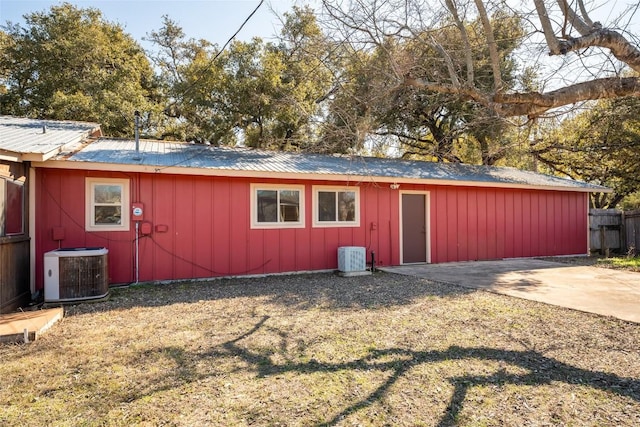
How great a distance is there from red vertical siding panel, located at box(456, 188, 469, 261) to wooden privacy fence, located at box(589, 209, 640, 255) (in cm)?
524

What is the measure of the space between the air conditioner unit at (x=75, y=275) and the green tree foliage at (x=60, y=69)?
9659mm

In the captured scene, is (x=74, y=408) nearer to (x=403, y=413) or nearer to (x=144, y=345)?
(x=144, y=345)

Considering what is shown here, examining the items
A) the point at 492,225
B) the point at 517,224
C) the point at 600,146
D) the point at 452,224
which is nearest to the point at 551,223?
the point at 517,224

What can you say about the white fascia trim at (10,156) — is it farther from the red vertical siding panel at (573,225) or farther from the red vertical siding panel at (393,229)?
the red vertical siding panel at (573,225)

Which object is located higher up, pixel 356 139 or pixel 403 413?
pixel 356 139

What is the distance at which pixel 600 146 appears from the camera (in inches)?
599

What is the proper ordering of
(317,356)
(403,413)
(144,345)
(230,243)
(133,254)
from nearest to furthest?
(403,413) → (317,356) → (144,345) → (133,254) → (230,243)

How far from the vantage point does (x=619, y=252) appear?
41.3ft

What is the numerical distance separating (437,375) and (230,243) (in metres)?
5.39

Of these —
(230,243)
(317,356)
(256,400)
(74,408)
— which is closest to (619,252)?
(230,243)

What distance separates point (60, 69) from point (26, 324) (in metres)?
14.3

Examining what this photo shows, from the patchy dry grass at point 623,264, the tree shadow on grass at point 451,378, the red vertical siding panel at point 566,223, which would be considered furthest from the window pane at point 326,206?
the red vertical siding panel at point 566,223

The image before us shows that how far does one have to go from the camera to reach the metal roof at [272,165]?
22.6 feet

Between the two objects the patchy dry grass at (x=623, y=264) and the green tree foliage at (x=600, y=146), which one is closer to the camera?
the patchy dry grass at (x=623, y=264)
